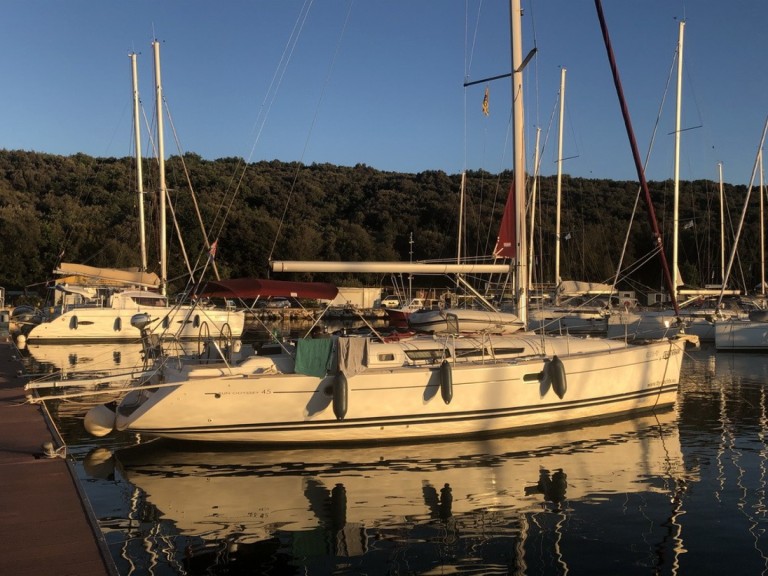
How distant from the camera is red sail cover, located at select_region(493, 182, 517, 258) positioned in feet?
49.8

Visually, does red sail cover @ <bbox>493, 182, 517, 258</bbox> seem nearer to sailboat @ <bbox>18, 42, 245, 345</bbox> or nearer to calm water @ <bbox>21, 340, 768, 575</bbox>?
calm water @ <bbox>21, 340, 768, 575</bbox>

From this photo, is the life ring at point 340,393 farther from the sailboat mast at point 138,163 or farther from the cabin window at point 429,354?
the sailboat mast at point 138,163

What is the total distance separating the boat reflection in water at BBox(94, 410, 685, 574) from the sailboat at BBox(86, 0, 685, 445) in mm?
377

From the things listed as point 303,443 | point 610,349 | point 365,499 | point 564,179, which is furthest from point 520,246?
point 564,179

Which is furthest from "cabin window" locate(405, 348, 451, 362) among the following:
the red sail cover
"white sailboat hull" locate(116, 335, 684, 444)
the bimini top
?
the red sail cover

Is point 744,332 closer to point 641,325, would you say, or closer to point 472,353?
point 641,325

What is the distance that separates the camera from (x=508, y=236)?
50.7 feet

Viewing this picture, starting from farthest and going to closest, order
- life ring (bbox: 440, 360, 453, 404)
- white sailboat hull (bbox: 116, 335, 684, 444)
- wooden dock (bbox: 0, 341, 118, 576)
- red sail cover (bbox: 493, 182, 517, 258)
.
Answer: red sail cover (bbox: 493, 182, 517, 258), life ring (bbox: 440, 360, 453, 404), white sailboat hull (bbox: 116, 335, 684, 444), wooden dock (bbox: 0, 341, 118, 576)

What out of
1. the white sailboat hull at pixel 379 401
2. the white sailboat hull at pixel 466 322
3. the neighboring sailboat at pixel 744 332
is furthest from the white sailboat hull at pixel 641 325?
the white sailboat hull at pixel 379 401

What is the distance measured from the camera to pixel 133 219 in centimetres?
5959

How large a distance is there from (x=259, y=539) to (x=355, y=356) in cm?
422

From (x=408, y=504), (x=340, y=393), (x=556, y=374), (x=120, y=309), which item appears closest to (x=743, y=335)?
(x=556, y=374)

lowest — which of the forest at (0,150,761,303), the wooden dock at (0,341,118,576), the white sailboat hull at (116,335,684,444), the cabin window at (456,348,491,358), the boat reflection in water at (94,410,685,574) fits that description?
the boat reflection in water at (94,410,685,574)

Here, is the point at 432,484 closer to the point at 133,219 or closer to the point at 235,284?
the point at 235,284
